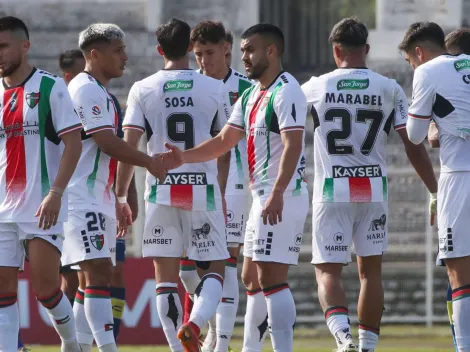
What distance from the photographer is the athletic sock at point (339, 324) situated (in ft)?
29.2

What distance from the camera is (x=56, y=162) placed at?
8.20 metres

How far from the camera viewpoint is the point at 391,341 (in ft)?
47.8

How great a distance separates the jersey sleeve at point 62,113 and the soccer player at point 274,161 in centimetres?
100

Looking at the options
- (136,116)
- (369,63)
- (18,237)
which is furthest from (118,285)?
(369,63)

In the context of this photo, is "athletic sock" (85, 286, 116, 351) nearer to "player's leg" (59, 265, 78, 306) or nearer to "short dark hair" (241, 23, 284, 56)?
"player's leg" (59, 265, 78, 306)

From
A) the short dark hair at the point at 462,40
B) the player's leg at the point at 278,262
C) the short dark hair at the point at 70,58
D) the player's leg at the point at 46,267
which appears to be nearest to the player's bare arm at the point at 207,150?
the player's leg at the point at 278,262

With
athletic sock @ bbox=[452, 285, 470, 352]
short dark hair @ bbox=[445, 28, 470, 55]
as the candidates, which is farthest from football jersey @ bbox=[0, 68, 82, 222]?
short dark hair @ bbox=[445, 28, 470, 55]

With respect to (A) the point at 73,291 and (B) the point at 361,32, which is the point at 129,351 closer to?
(A) the point at 73,291

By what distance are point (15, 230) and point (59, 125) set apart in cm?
73

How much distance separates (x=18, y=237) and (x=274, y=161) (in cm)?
185

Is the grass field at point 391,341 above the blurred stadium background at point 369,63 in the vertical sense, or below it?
below

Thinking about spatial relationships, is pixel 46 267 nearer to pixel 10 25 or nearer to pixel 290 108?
pixel 10 25

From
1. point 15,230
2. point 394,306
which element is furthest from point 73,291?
point 394,306

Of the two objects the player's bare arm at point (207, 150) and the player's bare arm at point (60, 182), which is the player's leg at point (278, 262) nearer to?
the player's bare arm at point (207, 150)
